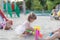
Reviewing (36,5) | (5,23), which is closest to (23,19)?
(5,23)

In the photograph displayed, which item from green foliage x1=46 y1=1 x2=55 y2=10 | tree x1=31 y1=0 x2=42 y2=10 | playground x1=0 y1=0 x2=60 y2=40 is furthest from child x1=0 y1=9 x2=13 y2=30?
tree x1=31 y1=0 x2=42 y2=10

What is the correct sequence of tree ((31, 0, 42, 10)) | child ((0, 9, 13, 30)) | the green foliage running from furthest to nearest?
tree ((31, 0, 42, 10)) < the green foliage < child ((0, 9, 13, 30))

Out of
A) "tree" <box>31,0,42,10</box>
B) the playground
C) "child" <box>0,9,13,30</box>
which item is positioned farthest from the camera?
"tree" <box>31,0,42,10</box>

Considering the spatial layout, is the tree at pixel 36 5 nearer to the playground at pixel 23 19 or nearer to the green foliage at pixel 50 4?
the playground at pixel 23 19

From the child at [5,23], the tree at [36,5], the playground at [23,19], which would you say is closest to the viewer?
the playground at [23,19]

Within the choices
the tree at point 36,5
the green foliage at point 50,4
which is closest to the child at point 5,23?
the green foliage at point 50,4

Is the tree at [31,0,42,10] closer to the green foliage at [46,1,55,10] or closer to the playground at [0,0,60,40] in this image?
the playground at [0,0,60,40]

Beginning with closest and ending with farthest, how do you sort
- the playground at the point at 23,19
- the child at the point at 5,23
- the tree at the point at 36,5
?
the playground at the point at 23,19 < the child at the point at 5,23 < the tree at the point at 36,5

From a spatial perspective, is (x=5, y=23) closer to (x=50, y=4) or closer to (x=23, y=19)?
(x=23, y=19)

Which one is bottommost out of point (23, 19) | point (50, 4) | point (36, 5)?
point (36, 5)

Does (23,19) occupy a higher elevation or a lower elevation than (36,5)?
higher

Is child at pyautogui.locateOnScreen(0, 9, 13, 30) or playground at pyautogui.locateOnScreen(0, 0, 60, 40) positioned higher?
child at pyautogui.locateOnScreen(0, 9, 13, 30)

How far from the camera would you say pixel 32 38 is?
6.40 metres

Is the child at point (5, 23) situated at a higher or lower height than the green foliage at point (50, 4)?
higher
